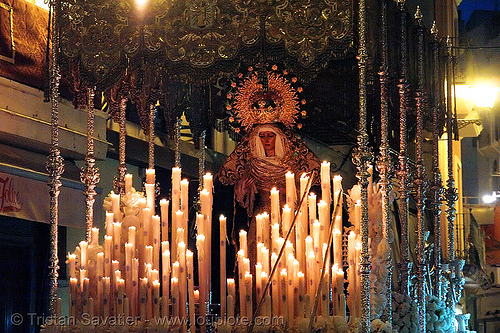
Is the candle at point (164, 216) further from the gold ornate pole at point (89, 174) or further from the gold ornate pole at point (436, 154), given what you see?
the gold ornate pole at point (436, 154)

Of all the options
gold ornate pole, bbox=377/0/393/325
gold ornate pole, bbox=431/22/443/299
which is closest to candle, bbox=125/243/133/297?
gold ornate pole, bbox=377/0/393/325

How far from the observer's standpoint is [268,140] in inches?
321

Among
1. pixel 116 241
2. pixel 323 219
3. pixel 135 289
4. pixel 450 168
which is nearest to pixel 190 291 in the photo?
pixel 135 289

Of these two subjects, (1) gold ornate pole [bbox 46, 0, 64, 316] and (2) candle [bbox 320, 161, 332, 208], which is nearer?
(2) candle [bbox 320, 161, 332, 208]

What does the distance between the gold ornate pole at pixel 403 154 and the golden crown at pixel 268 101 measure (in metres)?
0.99

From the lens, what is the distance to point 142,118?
8492mm

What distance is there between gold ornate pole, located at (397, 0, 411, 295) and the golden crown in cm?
99

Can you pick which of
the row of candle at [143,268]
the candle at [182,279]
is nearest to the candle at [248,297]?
the row of candle at [143,268]

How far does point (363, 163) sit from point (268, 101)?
78.8 inches

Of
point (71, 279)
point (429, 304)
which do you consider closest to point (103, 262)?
point (71, 279)

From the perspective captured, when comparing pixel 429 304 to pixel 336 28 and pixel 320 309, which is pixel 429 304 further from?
pixel 336 28

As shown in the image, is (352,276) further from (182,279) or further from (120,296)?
(120,296)

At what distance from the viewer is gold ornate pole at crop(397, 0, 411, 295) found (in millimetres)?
7066

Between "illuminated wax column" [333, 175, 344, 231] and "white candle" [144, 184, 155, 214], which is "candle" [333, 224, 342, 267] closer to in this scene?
"illuminated wax column" [333, 175, 344, 231]
